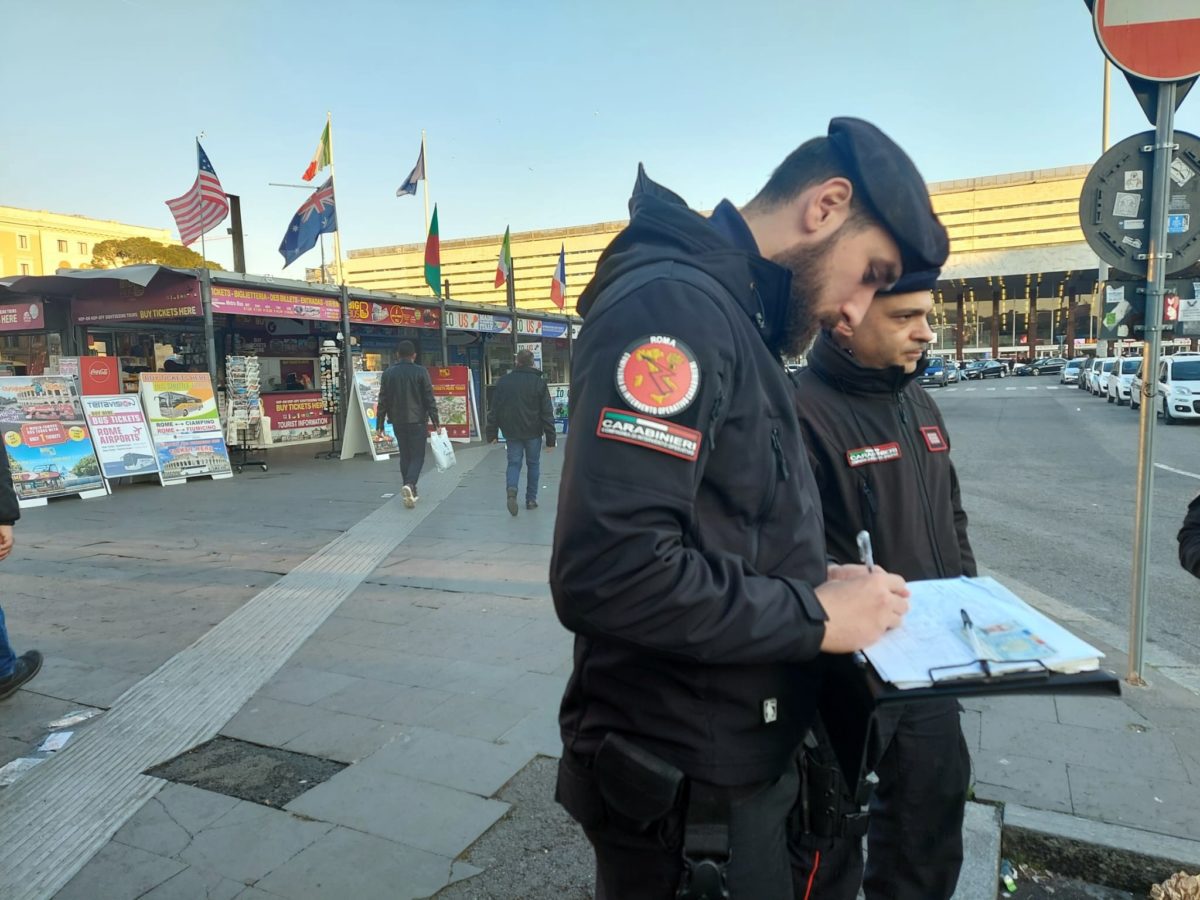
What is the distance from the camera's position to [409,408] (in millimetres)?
10133

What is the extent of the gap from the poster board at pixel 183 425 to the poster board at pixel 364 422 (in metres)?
2.46

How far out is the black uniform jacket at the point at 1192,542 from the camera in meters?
2.31

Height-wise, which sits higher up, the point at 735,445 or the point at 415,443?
the point at 735,445

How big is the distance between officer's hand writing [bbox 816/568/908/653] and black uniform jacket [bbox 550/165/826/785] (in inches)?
1.4

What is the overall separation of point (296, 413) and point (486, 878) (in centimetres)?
1654

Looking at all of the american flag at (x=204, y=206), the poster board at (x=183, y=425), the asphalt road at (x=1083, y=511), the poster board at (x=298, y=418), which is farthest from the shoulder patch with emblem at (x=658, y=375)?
the poster board at (x=298, y=418)

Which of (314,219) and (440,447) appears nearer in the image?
(440,447)

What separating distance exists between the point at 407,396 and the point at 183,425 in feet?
15.4

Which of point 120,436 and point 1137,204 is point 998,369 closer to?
point 120,436

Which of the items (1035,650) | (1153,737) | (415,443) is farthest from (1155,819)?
(415,443)

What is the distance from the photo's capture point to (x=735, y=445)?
1212 mm

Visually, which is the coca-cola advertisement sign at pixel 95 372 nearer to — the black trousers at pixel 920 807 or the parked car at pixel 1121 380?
the black trousers at pixel 920 807

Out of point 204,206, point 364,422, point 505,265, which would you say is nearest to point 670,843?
point 364,422

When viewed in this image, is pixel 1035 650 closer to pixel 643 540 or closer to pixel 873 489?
pixel 643 540
